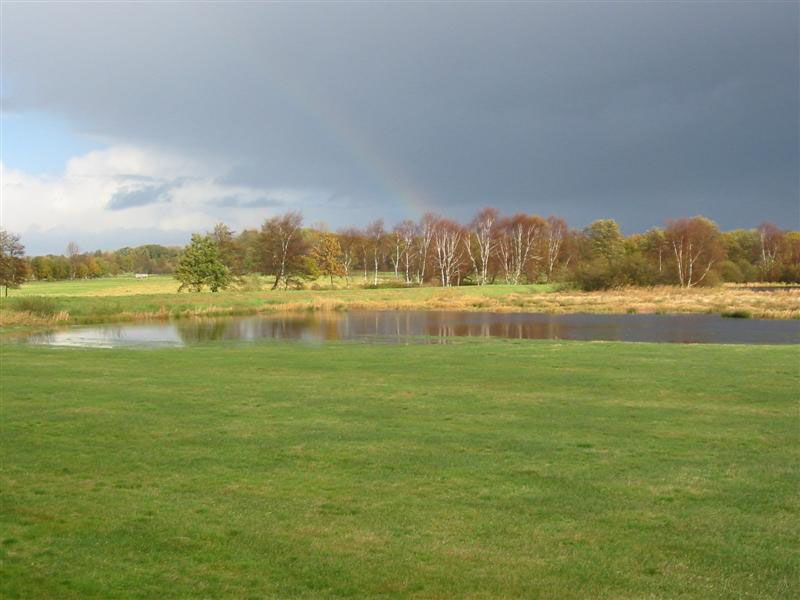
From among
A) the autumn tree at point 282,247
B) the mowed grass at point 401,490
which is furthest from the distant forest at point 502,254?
the mowed grass at point 401,490

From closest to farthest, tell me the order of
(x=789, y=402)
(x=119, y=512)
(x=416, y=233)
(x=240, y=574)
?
(x=240, y=574) < (x=119, y=512) < (x=789, y=402) < (x=416, y=233)

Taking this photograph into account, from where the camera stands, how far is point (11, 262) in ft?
225

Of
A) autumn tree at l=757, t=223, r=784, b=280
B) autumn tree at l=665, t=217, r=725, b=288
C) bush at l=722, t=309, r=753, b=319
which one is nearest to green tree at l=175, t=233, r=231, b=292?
bush at l=722, t=309, r=753, b=319

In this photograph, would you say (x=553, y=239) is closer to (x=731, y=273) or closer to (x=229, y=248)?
(x=731, y=273)

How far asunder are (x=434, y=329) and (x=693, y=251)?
222 feet

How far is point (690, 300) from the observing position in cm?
7462

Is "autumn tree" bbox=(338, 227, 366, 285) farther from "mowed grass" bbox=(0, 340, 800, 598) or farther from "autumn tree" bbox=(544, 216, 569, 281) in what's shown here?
"mowed grass" bbox=(0, 340, 800, 598)

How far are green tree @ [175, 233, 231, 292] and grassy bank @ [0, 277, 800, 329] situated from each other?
11.9 m

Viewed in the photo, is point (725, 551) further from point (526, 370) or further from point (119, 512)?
point (526, 370)

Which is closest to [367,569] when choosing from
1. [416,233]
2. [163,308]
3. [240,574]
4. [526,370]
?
[240,574]

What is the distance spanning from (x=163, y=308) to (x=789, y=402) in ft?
196

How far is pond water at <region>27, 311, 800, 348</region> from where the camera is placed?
144 feet

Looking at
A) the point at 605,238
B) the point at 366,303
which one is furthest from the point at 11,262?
the point at 605,238

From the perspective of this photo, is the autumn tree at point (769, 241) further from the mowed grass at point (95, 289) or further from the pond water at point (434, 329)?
the mowed grass at point (95, 289)
